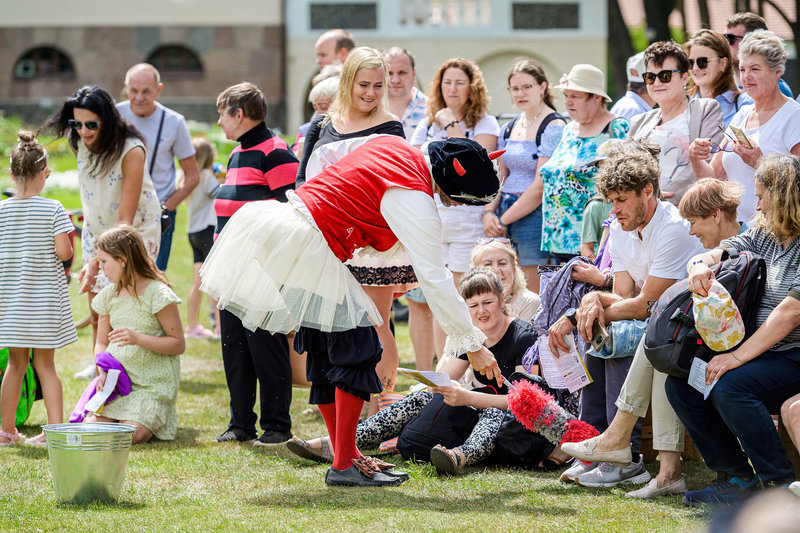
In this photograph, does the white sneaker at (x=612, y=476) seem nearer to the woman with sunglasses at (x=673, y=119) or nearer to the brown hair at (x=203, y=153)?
the woman with sunglasses at (x=673, y=119)

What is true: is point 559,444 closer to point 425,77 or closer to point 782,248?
point 782,248

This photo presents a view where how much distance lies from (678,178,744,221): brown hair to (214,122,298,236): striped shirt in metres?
2.35

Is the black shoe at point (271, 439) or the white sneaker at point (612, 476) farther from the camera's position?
the black shoe at point (271, 439)

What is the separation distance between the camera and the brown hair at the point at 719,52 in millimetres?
6023

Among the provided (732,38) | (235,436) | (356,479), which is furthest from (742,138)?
(235,436)

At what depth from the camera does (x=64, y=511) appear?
13.7 ft

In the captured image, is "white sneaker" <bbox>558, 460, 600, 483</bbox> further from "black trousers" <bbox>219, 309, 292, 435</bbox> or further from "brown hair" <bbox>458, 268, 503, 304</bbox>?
"black trousers" <bbox>219, 309, 292, 435</bbox>

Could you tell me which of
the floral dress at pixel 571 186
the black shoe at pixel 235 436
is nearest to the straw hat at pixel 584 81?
the floral dress at pixel 571 186

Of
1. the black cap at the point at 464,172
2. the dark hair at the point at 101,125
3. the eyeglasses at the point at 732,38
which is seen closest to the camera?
the black cap at the point at 464,172

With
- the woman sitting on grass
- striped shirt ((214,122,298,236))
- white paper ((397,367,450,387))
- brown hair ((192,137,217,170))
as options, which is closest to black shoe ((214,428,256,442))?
the woman sitting on grass

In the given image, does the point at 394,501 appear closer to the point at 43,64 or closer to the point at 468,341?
the point at 468,341

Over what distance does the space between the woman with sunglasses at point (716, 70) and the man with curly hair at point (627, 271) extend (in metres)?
1.30

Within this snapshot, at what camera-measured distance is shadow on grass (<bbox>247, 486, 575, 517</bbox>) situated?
427cm

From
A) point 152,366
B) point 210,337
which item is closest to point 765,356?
point 152,366
